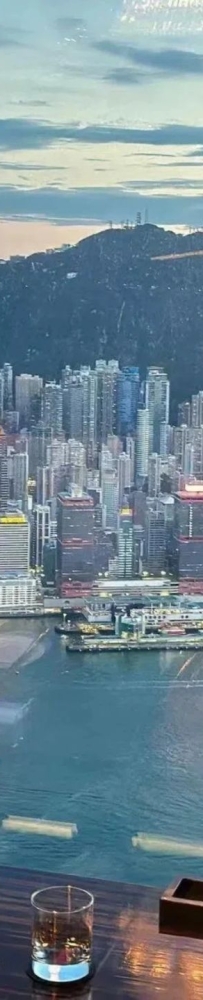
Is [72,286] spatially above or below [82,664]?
above

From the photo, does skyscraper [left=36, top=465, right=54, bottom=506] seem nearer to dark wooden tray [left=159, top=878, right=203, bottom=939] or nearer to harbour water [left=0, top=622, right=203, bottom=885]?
harbour water [left=0, top=622, right=203, bottom=885]

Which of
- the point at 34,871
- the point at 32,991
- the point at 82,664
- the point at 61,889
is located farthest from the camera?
the point at 82,664

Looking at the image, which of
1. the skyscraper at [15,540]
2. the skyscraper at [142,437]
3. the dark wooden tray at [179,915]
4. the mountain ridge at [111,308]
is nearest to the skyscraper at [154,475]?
the skyscraper at [142,437]

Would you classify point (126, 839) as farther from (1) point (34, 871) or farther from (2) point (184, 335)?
(1) point (34, 871)

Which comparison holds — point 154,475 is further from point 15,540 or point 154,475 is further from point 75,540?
point 15,540

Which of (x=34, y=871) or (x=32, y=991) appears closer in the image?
(x=32, y=991)

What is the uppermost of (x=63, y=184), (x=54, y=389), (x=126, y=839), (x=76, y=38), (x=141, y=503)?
(x=76, y=38)

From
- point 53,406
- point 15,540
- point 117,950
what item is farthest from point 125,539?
point 117,950

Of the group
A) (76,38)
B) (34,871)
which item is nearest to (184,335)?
(76,38)
